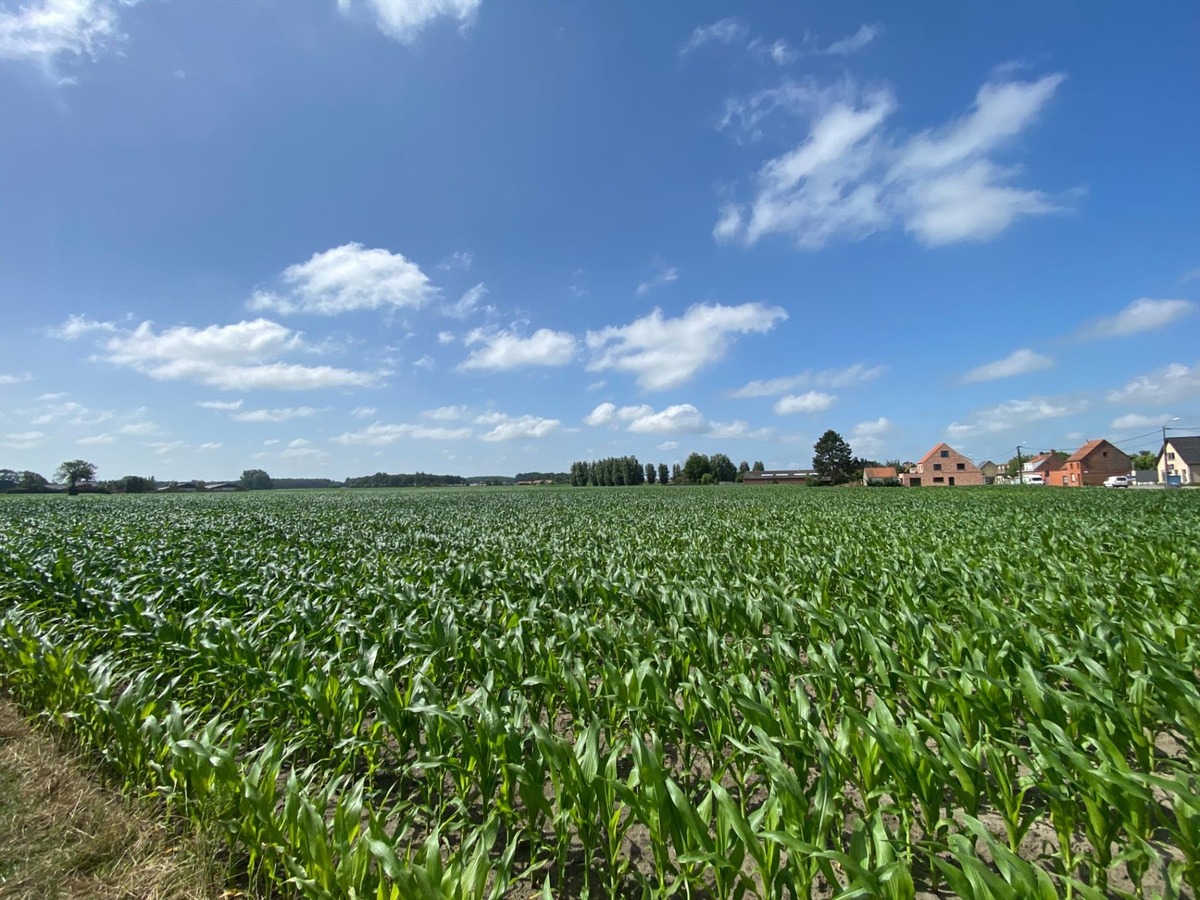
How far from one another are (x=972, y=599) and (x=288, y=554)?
456 inches

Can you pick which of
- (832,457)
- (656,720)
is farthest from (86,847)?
(832,457)

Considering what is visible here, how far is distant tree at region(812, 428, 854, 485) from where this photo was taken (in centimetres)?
9056

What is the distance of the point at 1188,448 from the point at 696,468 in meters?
81.3

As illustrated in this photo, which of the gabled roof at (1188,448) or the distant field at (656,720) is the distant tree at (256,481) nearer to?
the distant field at (656,720)

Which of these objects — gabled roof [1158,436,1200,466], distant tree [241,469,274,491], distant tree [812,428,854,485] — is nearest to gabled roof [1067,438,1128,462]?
gabled roof [1158,436,1200,466]

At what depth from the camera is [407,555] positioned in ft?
33.2

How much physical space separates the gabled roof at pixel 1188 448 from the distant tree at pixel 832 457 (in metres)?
41.6

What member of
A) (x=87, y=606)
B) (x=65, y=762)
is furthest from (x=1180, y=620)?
(x=87, y=606)

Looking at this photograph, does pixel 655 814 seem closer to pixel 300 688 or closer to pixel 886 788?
pixel 886 788

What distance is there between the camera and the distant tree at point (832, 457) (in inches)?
3565

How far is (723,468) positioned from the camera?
130m

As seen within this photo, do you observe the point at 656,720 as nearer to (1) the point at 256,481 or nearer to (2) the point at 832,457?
(2) the point at 832,457

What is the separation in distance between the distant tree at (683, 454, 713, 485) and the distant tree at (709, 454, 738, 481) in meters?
1.43

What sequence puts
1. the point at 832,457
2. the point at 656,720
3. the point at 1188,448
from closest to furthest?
the point at 656,720 < the point at 1188,448 < the point at 832,457
